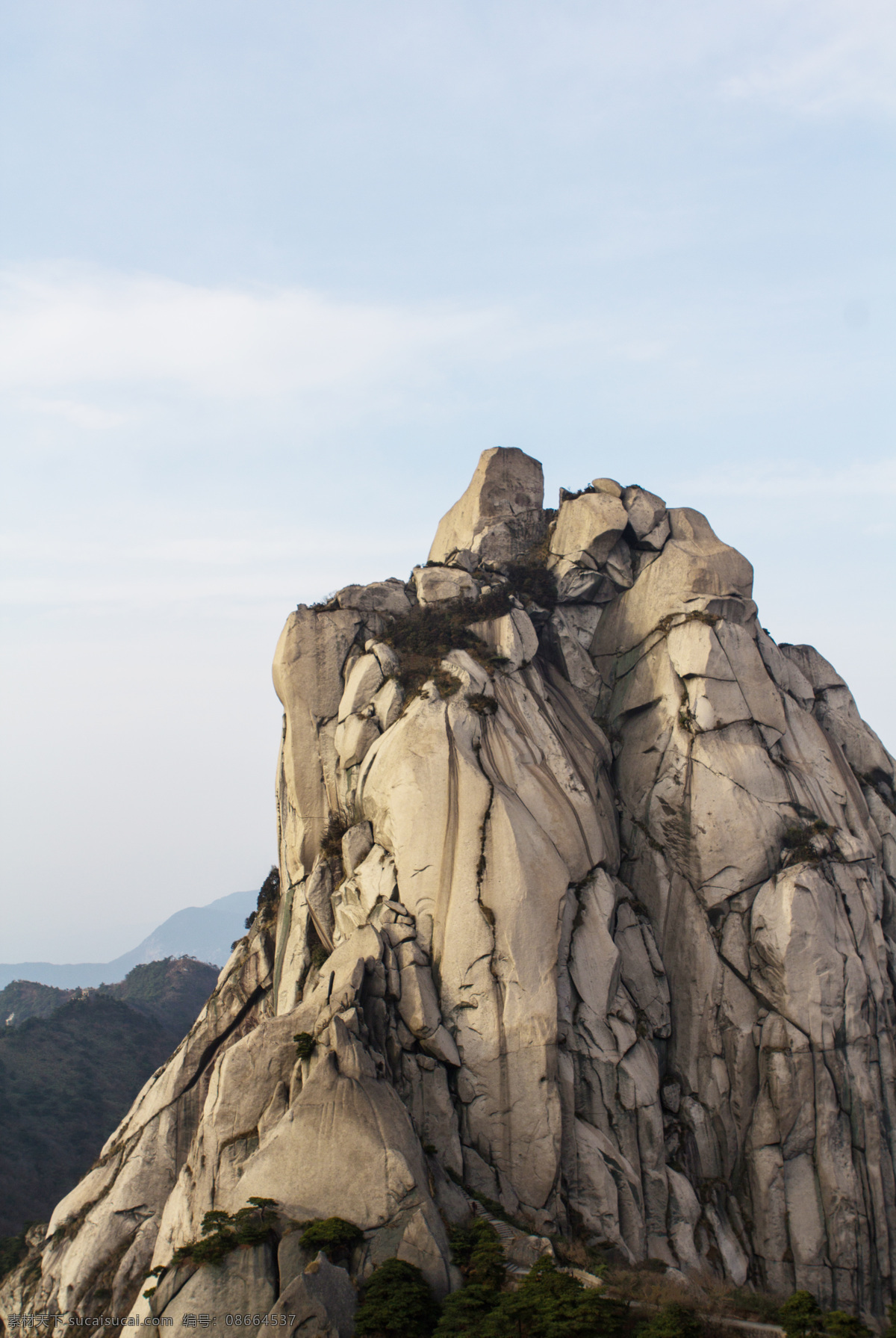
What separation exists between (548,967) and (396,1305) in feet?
44.0

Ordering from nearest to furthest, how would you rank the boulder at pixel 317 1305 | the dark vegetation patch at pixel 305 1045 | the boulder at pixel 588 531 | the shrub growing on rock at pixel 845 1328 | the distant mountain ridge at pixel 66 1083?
the shrub growing on rock at pixel 845 1328
the boulder at pixel 317 1305
the dark vegetation patch at pixel 305 1045
the boulder at pixel 588 531
the distant mountain ridge at pixel 66 1083

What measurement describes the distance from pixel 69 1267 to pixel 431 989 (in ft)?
61.2

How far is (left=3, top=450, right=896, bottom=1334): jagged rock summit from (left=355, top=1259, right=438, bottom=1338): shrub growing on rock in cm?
67

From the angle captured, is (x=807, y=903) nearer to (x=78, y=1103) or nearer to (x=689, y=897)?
(x=689, y=897)

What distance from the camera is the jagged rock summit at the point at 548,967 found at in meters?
32.0

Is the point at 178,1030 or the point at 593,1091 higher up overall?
the point at 178,1030

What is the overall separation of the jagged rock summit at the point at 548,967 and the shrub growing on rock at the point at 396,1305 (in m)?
0.67

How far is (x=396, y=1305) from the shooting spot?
25438 mm

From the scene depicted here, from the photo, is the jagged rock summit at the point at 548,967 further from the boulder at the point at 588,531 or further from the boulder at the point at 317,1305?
the boulder at the point at 588,531

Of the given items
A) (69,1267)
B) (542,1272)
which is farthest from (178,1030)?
(542,1272)

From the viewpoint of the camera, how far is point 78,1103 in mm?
89750

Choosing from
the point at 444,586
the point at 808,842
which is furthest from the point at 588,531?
the point at 808,842

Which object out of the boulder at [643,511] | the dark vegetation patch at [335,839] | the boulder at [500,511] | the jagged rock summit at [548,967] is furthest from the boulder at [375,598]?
the boulder at [643,511]

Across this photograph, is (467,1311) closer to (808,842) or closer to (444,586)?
(808,842)
